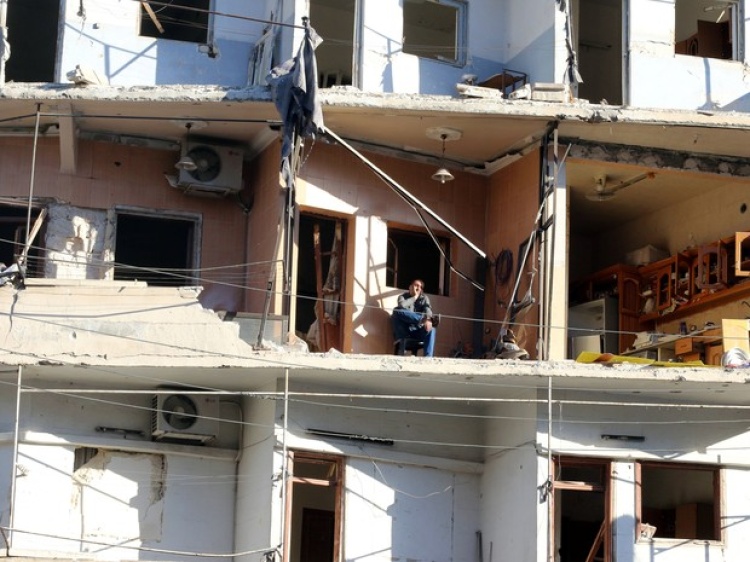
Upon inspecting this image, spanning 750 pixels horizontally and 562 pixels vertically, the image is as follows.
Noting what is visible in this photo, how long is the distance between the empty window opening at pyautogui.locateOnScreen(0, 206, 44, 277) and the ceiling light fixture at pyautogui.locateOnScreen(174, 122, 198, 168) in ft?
6.34

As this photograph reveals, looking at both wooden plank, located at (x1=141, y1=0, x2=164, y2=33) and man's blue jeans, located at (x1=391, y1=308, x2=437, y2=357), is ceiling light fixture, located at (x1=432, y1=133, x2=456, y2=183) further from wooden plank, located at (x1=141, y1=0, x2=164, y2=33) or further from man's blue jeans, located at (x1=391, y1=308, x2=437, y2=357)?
wooden plank, located at (x1=141, y1=0, x2=164, y2=33)

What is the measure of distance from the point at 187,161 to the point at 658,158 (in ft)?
20.3

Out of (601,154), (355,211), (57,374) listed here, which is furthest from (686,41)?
(57,374)

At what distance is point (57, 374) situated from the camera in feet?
64.3

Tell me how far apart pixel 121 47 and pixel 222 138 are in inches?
68.2

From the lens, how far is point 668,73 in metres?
22.0

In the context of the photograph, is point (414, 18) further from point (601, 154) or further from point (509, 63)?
point (601, 154)

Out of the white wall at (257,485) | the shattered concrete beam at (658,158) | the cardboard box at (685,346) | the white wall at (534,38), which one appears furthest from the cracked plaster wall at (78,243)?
the cardboard box at (685,346)

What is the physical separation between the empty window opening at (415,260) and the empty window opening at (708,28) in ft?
14.7

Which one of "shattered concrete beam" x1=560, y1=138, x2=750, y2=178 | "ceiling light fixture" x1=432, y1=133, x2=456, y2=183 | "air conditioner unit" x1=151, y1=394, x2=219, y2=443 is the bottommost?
"air conditioner unit" x1=151, y1=394, x2=219, y2=443

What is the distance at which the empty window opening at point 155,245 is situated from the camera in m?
21.7

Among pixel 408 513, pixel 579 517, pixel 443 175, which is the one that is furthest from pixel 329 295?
pixel 579 517

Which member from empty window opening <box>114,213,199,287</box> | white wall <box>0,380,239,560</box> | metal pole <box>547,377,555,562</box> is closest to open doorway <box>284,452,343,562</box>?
white wall <box>0,380,239,560</box>

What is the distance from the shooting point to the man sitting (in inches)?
813
